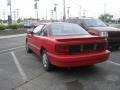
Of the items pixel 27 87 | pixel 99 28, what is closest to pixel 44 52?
pixel 27 87

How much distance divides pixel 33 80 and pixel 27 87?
647 millimetres

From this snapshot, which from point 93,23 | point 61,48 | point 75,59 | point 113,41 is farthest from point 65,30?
point 93,23

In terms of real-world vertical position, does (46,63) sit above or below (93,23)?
below

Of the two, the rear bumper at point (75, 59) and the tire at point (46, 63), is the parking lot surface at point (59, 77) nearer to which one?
the tire at point (46, 63)

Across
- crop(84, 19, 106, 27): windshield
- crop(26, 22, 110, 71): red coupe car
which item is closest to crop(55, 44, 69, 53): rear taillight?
crop(26, 22, 110, 71): red coupe car

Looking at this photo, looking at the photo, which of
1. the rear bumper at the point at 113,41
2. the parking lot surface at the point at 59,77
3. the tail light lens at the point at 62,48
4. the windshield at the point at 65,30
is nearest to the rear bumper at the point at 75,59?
the tail light lens at the point at 62,48

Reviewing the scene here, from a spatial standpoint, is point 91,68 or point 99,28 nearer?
point 91,68

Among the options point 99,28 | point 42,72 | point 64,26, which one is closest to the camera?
point 42,72

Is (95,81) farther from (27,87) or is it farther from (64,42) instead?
(27,87)

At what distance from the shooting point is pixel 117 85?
242 inches

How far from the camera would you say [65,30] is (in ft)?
27.3

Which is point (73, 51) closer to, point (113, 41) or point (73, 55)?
point (73, 55)

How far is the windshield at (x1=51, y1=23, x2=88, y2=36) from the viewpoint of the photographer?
320 inches

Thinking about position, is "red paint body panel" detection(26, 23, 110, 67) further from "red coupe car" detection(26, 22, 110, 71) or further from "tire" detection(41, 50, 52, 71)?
"tire" detection(41, 50, 52, 71)
